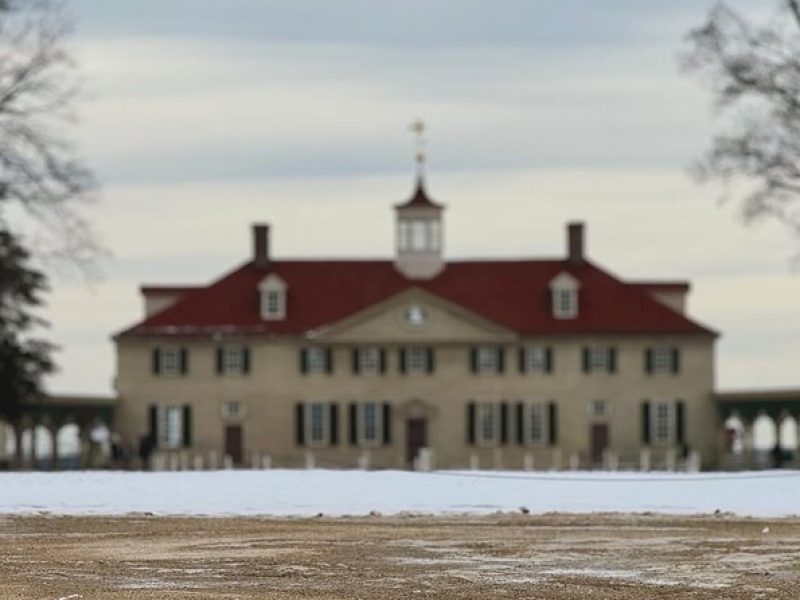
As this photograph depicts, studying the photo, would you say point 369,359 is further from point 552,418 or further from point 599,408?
point 599,408

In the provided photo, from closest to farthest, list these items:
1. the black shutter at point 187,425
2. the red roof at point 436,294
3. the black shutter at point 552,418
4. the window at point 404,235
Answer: the black shutter at point 187,425
the black shutter at point 552,418
the red roof at point 436,294
the window at point 404,235

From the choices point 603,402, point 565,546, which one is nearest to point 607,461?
point 603,402

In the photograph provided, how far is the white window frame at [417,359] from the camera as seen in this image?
94750mm

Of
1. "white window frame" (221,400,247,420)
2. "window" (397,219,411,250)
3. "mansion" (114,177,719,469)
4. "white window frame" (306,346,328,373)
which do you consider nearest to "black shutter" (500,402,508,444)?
"mansion" (114,177,719,469)

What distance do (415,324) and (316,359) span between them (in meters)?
3.74

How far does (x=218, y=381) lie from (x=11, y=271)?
101 feet

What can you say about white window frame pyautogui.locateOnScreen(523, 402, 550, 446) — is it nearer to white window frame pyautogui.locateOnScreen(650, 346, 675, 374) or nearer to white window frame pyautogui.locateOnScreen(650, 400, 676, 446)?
white window frame pyautogui.locateOnScreen(650, 400, 676, 446)

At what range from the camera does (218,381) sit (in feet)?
311

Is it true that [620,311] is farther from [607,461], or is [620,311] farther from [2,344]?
[2,344]

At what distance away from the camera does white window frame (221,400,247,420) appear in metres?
94.2

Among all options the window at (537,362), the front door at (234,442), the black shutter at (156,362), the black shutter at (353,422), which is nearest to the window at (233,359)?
the black shutter at (156,362)

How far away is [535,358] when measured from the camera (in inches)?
3760

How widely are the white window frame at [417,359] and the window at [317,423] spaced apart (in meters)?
3.24

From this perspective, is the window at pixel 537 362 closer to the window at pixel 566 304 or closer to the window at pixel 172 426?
the window at pixel 566 304
